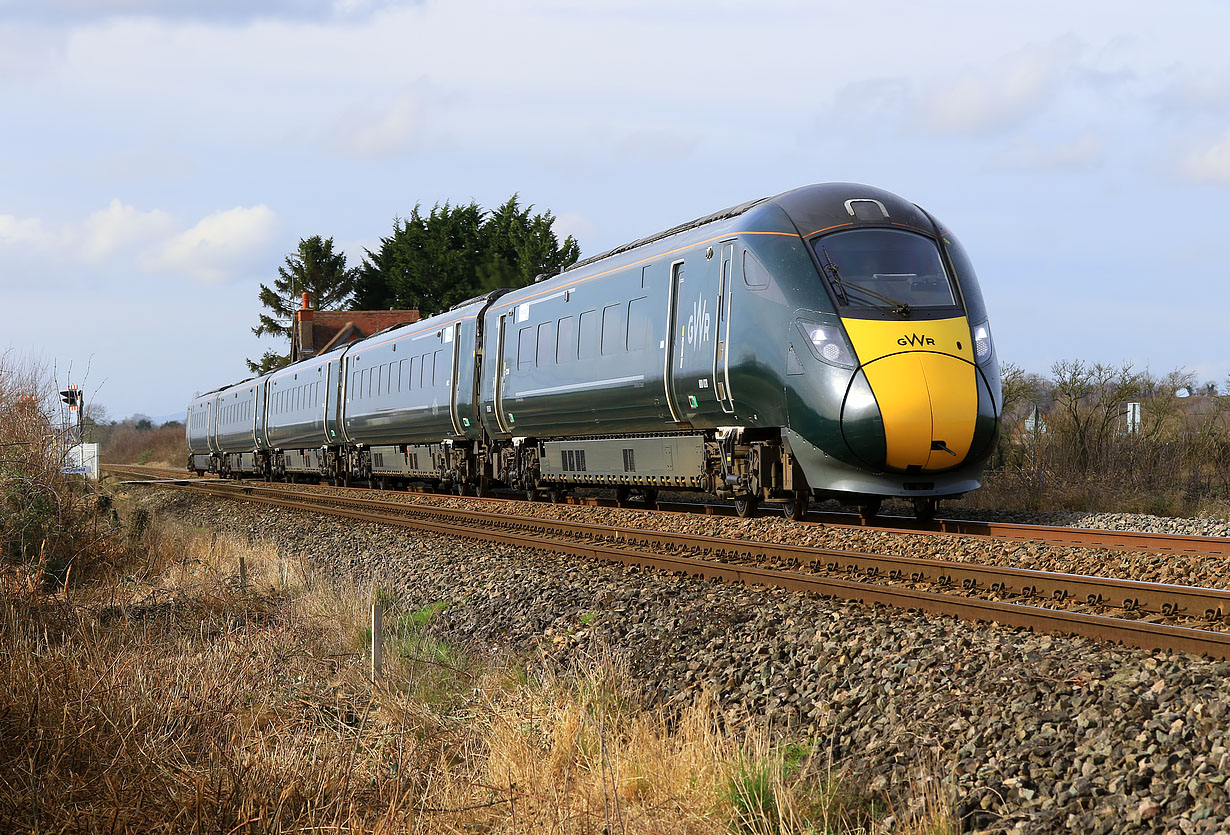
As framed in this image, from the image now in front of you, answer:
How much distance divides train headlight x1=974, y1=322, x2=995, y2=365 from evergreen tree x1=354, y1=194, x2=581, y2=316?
1665 inches

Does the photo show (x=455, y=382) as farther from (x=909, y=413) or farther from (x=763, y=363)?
(x=909, y=413)

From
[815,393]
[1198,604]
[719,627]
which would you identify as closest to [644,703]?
[719,627]

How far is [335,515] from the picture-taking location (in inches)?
720

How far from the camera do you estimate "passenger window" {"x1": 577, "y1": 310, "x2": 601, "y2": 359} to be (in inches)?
595

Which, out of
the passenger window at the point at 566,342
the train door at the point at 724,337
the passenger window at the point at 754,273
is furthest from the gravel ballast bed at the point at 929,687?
the passenger window at the point at 566,342

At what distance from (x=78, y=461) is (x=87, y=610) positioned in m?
6.90

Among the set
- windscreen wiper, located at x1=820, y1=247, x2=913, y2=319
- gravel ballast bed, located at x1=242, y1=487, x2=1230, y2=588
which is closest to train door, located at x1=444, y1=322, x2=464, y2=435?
gravel ballast bed, located at x1=242, y1=487, x2=1230, y2=588

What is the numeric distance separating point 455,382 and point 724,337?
9.34 meters

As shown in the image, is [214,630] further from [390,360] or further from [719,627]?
[390,360]

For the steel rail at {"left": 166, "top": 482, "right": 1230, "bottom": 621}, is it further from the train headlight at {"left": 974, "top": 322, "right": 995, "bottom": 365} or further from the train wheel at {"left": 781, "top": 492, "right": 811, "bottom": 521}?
the train headlight at {"left": 974, "top": 322, "right": 995, "bottom": 365}

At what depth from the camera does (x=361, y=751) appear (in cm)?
559

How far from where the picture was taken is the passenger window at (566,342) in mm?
15773

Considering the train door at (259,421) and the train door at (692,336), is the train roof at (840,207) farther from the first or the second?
the train door at (259,421)

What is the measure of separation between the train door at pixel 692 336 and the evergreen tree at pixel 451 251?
131ft
